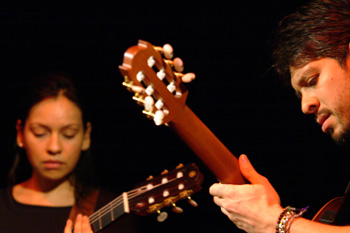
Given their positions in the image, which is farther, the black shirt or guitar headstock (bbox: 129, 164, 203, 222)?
the black shirt

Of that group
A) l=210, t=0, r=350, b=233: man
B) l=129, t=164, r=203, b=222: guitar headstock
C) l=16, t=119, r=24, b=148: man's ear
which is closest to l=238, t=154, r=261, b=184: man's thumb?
l=210, t=0, r=350, b=233: man

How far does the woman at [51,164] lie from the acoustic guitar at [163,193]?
0.37 metres

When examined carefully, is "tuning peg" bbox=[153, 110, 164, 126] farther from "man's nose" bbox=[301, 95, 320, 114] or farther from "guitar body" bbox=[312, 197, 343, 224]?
"guitar body" bbox=[312, 197, 343, 224]

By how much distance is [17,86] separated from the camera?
2.67 m

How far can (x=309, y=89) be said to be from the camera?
62.6 inches

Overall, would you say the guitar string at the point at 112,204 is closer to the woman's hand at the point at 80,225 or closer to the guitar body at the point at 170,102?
the woman's hand at the point at 80,225

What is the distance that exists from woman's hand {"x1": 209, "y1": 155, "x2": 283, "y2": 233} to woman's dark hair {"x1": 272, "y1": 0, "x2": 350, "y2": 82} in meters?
0.46

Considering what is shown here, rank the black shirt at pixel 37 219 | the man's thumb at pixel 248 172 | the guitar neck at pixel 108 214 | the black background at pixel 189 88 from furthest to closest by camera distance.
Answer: the black background at pixel 189 88 < the black shirt at pixel 37 219 < the guitar neck at pixel 108 214 < the man's thumb at pixel 248 172

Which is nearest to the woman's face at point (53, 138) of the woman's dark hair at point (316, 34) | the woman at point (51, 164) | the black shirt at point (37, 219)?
the woman at point (51, 164)

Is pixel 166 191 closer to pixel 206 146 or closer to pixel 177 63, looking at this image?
pixel 206 146

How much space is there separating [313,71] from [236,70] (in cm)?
94

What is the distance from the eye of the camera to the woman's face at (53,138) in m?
2.21

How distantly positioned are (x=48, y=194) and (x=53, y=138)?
12.0 inches

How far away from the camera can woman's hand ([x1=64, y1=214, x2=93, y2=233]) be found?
1982 mm
